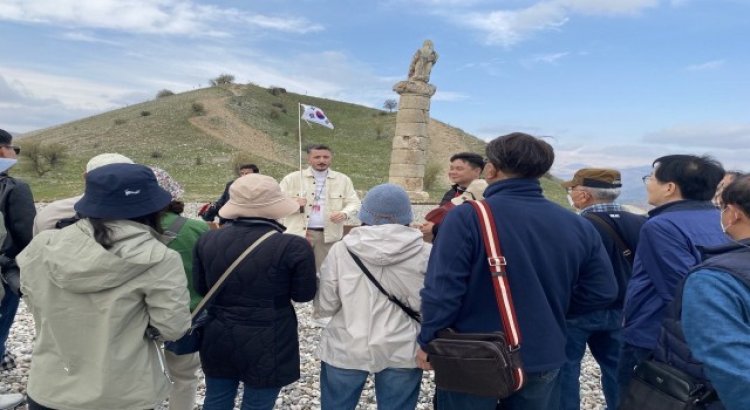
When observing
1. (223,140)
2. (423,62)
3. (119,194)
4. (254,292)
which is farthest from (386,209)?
(223,140)

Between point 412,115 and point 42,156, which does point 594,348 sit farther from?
point 42,156

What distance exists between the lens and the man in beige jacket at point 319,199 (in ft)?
20.6

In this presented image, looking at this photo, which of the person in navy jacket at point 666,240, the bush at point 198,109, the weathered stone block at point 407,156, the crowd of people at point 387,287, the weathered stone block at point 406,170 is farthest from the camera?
the bush at point 198,109

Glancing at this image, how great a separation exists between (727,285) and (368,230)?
5.35 ft

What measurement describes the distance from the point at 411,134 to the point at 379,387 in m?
16.2

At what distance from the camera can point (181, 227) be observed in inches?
126

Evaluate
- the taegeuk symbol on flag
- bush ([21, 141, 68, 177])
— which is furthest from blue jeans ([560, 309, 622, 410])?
bush ([21, 141, 68, 177])

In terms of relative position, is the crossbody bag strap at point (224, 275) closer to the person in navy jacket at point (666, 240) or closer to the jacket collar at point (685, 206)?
the person in navy jacket at point (666, 240)

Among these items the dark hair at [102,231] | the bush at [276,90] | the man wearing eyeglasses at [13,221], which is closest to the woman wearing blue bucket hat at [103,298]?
the dark hair at [102,231]

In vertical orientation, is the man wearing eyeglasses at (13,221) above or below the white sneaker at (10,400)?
above

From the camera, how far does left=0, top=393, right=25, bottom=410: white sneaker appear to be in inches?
153

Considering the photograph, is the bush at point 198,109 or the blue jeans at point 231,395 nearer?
the blue jeans at point 231,395

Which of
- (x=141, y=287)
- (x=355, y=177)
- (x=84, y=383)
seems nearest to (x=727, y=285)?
(x=141, y=287)

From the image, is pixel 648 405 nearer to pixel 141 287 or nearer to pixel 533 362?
pixel 533 362
